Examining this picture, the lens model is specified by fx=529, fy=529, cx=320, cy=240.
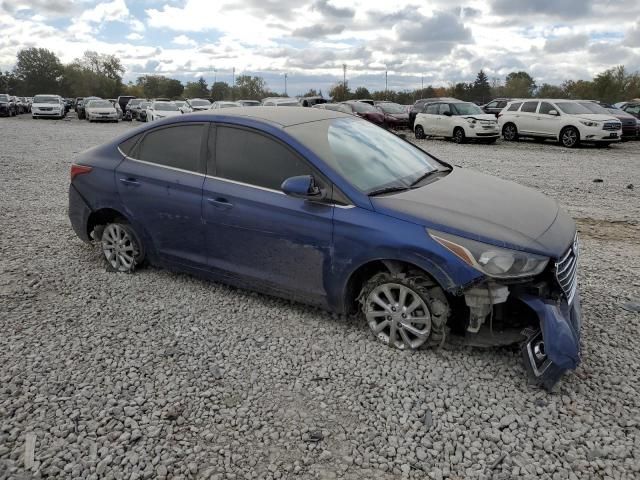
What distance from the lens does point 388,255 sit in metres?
3.51

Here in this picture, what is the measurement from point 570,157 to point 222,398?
14.3 m

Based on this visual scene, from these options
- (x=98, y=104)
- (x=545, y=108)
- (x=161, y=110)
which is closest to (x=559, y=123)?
(x=545, y=108)

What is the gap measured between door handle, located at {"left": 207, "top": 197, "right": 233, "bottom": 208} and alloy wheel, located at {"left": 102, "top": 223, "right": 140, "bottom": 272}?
1158mm

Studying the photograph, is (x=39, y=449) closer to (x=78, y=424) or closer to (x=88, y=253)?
(x=78, y=424)

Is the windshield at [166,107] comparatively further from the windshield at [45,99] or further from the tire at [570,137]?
the tire at [570,137]

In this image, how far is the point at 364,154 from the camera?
4.19 m

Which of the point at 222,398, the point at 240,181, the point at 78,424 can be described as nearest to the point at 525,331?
the point at 222,398

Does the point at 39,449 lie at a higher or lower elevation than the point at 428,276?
lower

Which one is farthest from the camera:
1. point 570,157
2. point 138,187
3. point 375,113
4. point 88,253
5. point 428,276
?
point 375,113

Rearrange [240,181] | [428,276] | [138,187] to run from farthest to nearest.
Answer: [138,187] → [240,181] → [428,276]

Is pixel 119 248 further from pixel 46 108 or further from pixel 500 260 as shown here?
pixel 46 108

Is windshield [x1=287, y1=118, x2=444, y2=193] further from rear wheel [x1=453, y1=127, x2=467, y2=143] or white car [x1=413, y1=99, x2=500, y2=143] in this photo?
rear wheel [x1=453, y1=127, x2=467, y2=143]

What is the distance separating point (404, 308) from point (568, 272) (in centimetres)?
109

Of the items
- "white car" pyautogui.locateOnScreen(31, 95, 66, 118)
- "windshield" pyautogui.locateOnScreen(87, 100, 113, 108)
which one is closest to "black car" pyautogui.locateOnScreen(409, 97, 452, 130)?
"windshield" pyautogui.locateOnScreen(87, 100, 113, 108)
